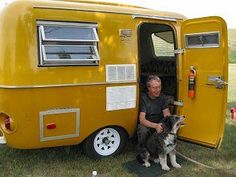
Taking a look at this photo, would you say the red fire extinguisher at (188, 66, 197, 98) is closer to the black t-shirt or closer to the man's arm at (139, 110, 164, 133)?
the black t-shirt

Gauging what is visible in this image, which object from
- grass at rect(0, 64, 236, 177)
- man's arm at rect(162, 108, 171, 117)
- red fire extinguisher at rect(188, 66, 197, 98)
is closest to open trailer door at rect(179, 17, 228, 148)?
red fire extinguisher at rect(188, 66, 197, 98)

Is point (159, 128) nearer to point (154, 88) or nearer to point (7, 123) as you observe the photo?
point (154, 88)

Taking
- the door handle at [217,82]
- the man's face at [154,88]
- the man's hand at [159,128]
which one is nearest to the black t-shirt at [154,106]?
the man's face at [154,88]

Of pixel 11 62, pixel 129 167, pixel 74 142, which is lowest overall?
pixel 129 167

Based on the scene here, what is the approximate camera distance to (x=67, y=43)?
5340mm

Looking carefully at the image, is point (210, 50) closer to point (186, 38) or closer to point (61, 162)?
point (186, 38)

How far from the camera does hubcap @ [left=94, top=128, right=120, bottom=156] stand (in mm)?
5898

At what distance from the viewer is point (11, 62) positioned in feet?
16.3

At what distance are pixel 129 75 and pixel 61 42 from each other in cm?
121

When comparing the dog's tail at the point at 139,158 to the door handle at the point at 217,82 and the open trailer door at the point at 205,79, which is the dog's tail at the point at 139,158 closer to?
the open trailer door at the point at 205,79

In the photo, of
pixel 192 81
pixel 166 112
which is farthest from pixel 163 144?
pixel 192 81

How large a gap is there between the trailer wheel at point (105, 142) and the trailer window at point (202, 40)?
5.88ft

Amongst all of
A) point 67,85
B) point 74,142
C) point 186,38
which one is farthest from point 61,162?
point 186,38

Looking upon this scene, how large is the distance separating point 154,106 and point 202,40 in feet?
4.28
